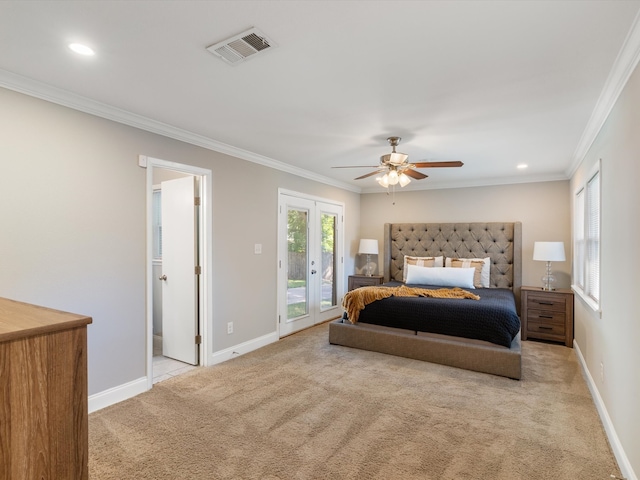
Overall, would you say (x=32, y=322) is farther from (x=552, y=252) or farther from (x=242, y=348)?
(x=552, y=252)

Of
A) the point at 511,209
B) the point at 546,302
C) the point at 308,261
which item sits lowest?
the point at 546,302

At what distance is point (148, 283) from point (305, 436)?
189cm

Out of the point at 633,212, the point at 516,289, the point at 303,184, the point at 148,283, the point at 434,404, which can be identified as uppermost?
the point at 303,184

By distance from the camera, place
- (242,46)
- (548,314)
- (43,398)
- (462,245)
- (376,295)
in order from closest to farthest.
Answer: (43,398) → (242,46) → (376,295) → (548,314) → (462,245)

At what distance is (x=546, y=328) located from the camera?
4.73 meters

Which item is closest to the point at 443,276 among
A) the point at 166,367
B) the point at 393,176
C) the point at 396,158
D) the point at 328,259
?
the point at 328,259

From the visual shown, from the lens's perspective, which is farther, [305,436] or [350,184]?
[350,184]

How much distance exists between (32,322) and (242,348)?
10.9 ft

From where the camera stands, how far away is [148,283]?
318 centimetres

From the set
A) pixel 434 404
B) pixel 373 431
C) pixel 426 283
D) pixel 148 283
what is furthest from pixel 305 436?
pixel 426 283

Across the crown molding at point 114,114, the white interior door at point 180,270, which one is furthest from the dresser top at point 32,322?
the white interior door at point 180,270

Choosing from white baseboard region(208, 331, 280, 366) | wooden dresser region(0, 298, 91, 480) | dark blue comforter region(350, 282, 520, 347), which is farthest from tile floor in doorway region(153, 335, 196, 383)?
wooden dresser region(0, 298, 91, 480)

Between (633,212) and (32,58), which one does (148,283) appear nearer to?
(32,58)

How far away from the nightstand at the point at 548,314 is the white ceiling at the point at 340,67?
2.13m
